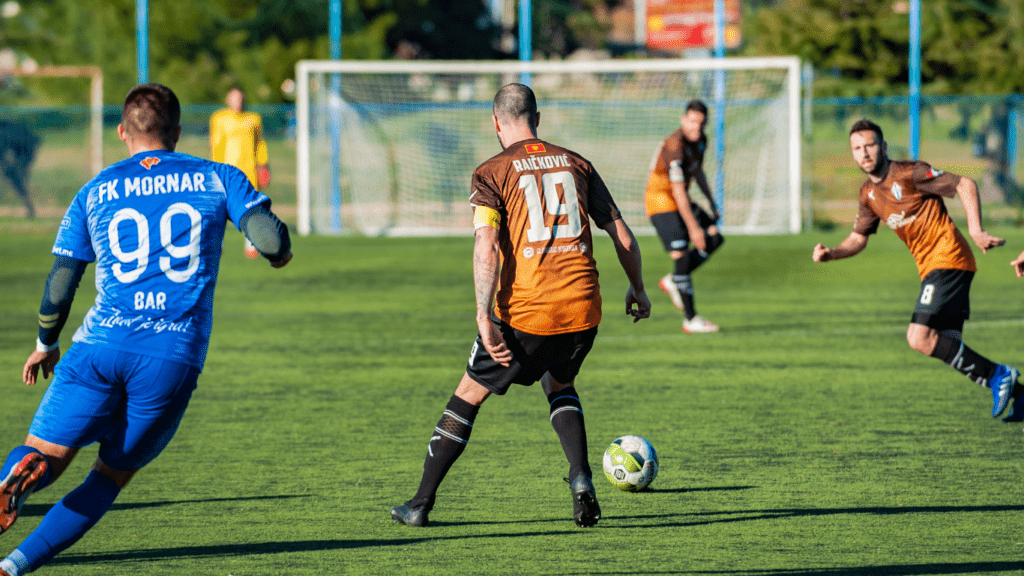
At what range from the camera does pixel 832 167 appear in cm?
2681

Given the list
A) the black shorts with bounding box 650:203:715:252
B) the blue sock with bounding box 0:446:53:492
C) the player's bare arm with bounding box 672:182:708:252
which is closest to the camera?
the blue sock with bounding box 0:446:53:492

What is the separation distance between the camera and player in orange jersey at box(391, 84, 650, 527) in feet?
17.0

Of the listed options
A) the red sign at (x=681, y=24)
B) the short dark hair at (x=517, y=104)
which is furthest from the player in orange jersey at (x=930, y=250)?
the red sign at (x=681, y=24)

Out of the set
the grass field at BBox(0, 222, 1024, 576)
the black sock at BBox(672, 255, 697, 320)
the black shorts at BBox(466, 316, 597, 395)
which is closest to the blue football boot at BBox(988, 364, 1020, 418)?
the grass field at BBox(0, 222, 1024, 576)

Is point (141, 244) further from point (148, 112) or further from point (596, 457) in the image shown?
point (596, 457)

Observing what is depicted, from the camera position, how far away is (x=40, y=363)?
14.6 ft

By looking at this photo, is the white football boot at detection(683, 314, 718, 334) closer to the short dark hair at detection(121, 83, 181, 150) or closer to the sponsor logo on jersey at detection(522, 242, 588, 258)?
the sponsor logo on jersey at detection(522, 242, 588, 258)

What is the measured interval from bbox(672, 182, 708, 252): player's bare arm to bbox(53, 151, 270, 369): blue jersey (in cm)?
753

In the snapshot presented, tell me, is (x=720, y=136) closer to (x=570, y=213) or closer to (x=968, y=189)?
(x=968, y=189)

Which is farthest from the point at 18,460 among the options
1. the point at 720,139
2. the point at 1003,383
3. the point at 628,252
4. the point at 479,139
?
the point at 479,139

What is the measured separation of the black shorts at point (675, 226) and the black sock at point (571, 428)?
6565mm

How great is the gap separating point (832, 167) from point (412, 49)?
64.5 ft

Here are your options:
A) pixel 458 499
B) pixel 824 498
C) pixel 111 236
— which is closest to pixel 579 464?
pixel 458 499

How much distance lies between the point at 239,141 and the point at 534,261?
11.7 m
